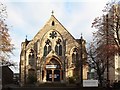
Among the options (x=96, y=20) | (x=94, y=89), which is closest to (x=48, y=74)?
(x=94, y=89)

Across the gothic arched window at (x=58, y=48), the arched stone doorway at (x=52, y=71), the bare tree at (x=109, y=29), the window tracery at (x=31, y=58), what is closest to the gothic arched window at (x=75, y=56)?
the gothic arched window at (x=58, y=48)

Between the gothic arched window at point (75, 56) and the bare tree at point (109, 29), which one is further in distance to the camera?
the gothic arched window at point (75, 56)

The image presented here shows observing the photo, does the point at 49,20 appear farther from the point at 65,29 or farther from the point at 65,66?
the point at 65,66

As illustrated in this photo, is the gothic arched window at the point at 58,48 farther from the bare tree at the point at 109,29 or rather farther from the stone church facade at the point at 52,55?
the bare tree at the point at 109,29

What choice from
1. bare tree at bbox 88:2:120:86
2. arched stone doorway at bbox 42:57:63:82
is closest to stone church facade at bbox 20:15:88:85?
arched stone doorway at bbox 42:57:63:82

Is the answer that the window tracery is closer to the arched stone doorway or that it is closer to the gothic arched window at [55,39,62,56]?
the arched stone doorway

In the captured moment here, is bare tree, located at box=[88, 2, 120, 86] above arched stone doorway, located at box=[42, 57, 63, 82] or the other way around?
above

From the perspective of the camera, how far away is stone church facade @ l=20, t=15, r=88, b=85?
6600cm

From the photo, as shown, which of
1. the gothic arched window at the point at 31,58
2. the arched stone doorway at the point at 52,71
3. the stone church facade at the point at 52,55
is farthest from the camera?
the gothic arched window at the point at 31,58

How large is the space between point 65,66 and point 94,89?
88.5 ft

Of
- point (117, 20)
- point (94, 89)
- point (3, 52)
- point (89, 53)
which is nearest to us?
point (3, 52)

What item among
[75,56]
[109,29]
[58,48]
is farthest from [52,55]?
[109,29]

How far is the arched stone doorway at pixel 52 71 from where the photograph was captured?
66.1 meters

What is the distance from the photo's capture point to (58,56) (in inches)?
2628
